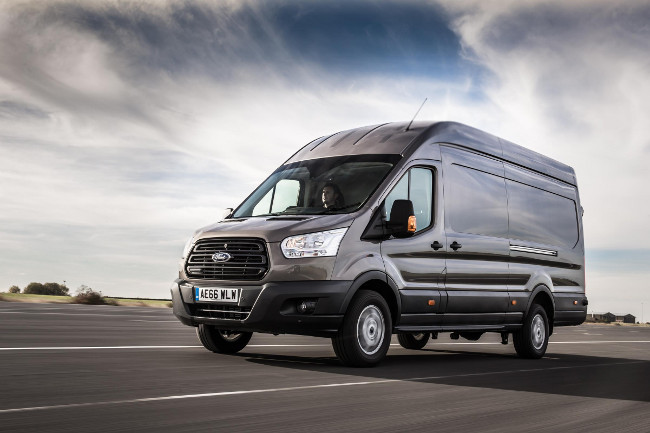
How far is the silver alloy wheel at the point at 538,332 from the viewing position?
12.4m

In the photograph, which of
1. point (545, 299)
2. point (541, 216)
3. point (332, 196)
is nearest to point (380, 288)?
point (332, 196)

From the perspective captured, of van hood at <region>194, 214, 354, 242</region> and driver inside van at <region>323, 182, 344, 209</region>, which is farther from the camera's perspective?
driver inside van at <region>323, 182, 344, 209</region>

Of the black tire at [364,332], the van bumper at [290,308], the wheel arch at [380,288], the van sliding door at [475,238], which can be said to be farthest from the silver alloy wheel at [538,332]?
the van bumper at [290,308]

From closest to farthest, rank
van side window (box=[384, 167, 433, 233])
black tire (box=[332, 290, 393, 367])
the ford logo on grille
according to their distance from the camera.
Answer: black tire (box=[332, 290, 393, 367]), the ford logo on grille, van side window (box=[384, 167, 433, 233])

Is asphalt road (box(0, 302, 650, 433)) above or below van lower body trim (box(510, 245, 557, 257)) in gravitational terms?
below

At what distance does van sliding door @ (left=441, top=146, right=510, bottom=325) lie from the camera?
10367 mm

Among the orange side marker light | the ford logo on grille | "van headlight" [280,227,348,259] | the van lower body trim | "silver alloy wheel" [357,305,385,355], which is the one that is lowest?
"silver alloy wheel" [357,305,385,355]

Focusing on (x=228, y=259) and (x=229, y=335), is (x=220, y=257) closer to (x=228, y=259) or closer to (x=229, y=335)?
(x=228, y=259)

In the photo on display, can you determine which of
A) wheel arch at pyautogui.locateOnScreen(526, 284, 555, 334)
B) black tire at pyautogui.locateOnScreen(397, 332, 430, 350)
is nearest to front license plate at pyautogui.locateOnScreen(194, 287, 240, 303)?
black tire at pyautogui.locateOnScreen(397, 332, 430, 350)

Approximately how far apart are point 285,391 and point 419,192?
13.3ft

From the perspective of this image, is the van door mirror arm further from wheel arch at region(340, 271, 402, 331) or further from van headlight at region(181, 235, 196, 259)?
van headlight at region(181, 235, 196, 259)

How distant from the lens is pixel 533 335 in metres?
12.4

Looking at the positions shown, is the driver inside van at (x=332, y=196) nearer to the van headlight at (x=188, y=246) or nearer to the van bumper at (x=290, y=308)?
the van bumper at (x=290, y=308)

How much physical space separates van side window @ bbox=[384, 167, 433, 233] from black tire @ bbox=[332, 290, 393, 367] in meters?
1.24
